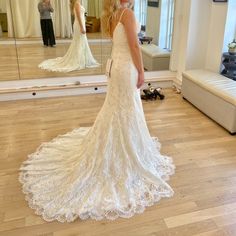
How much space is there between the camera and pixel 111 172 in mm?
2205

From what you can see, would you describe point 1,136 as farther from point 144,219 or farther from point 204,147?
point 204,147

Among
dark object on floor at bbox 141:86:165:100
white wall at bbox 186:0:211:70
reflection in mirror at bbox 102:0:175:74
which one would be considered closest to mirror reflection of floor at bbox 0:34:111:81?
reflection in mirror at bbox 102:0:175:74

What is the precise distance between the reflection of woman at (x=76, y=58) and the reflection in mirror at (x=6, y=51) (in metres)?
0.40

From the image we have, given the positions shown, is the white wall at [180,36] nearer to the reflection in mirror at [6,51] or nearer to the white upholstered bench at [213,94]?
the white upholstered bench at [213,94]

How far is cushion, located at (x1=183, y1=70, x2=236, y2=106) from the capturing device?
321cm

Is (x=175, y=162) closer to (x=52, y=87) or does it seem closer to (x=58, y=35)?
(x=52, y=87)

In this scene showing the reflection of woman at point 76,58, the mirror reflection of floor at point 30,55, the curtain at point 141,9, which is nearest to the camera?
the mirror reflection of floor at point 30,55

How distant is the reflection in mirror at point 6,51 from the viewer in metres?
3.84

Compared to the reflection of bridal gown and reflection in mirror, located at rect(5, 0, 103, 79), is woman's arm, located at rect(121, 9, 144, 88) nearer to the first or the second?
the reflection of bridal gown

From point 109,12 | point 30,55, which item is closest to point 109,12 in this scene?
point 109,12

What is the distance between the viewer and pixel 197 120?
3533 millimetres

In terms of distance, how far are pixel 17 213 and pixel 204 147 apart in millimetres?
1879

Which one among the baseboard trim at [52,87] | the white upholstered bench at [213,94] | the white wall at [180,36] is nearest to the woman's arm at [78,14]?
the baseboard trim at [52,87]

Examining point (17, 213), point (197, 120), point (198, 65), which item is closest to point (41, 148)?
point (17, 213)
